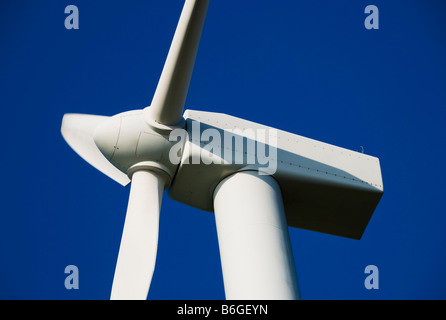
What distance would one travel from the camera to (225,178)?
396 inches

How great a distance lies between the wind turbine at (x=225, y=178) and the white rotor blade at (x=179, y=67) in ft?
0.05

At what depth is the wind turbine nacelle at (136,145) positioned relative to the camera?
32.3ft

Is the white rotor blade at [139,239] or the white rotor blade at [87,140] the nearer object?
the white rotor blade at [139,239]

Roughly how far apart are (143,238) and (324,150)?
4059 millimetres

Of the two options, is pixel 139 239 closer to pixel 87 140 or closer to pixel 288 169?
pixel 87 140

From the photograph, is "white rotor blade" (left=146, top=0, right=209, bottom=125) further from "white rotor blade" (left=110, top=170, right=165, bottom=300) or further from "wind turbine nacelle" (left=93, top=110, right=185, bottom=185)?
"white rotor blade" (left=110, top=170, right=165, bottom=300)

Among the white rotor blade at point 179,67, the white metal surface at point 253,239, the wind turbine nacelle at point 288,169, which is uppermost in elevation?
the white rotor blade at point 179,67

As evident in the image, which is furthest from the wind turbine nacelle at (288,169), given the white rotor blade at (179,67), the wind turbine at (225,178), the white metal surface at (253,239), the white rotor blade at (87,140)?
the white rotor blade at (87,140)

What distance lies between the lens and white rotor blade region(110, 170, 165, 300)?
8.27 m

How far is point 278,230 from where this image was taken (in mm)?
9086

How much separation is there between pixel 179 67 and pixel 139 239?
2.74m

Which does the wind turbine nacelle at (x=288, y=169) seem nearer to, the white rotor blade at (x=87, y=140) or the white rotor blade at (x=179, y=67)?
the white rotor blade at (x=179, y=67)

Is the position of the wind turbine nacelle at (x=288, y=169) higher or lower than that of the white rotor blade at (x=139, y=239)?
higher
